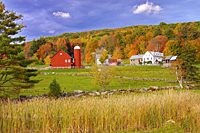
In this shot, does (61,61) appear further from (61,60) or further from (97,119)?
(97,119)

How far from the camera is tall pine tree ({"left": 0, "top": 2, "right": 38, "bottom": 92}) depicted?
10.7 meters

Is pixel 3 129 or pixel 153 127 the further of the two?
pixel 153 127

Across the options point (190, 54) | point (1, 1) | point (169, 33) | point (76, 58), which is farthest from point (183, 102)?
point (169, 33)

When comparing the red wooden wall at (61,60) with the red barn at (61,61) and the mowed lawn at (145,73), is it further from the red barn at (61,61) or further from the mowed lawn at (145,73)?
the mowed lawn at (145,73)

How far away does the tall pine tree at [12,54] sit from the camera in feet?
35.0

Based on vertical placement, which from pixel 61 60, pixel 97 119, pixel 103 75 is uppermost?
pixel 61 60

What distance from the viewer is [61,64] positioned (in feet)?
154

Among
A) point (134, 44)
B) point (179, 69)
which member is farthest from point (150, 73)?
point (134, 44)

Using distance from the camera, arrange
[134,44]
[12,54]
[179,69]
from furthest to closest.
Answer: [134,44] → [179,69] → [12,54]

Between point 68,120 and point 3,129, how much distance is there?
2.52 meters

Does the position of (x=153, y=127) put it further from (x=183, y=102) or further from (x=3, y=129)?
(x=3, y=129)

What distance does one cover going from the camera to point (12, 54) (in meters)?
11.9

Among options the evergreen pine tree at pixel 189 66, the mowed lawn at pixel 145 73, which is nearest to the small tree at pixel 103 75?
the mowed lawn at pixel 145 73

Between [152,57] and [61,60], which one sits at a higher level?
[152,57]
